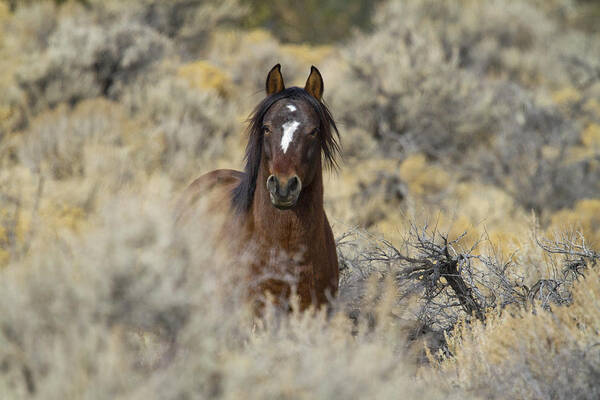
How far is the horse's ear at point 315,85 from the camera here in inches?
162

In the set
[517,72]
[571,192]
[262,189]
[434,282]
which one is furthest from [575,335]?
[517,72]

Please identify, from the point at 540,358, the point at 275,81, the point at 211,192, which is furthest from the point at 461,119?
the point at 540,358

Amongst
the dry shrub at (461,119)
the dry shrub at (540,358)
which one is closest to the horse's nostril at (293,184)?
the dry shrub at (540,358)

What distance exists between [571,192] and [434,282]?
724cm

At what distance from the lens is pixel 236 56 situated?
15.2m

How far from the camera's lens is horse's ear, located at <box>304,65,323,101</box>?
13.5 feet

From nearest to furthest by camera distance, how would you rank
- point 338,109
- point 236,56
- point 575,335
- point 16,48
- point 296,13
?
point 575,335 → point 16,48 → point 338,109 → point 236,56 → point 296,13

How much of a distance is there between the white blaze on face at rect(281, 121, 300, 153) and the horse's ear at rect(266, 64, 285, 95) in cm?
50

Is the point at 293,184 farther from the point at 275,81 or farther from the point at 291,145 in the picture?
the point at 275,81

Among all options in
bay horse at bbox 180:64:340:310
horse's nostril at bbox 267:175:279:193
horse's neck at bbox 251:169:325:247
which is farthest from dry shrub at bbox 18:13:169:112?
horse's nostril at bbox 267:175:279:193

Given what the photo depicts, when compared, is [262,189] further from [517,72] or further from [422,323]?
[517,72]

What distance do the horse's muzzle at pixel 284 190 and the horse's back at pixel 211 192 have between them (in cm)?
94

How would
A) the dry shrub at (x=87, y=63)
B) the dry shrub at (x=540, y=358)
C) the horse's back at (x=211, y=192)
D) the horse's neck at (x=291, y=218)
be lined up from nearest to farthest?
the dry shrub at (x=540, y=358)
the horse's neck at (x=291, y=218)
the horse's back at (x=211, y=192)
the dry shrub at (x=87, y=63)

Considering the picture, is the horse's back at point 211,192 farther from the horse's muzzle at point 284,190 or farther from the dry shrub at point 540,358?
the dry shrub at point 540,358
